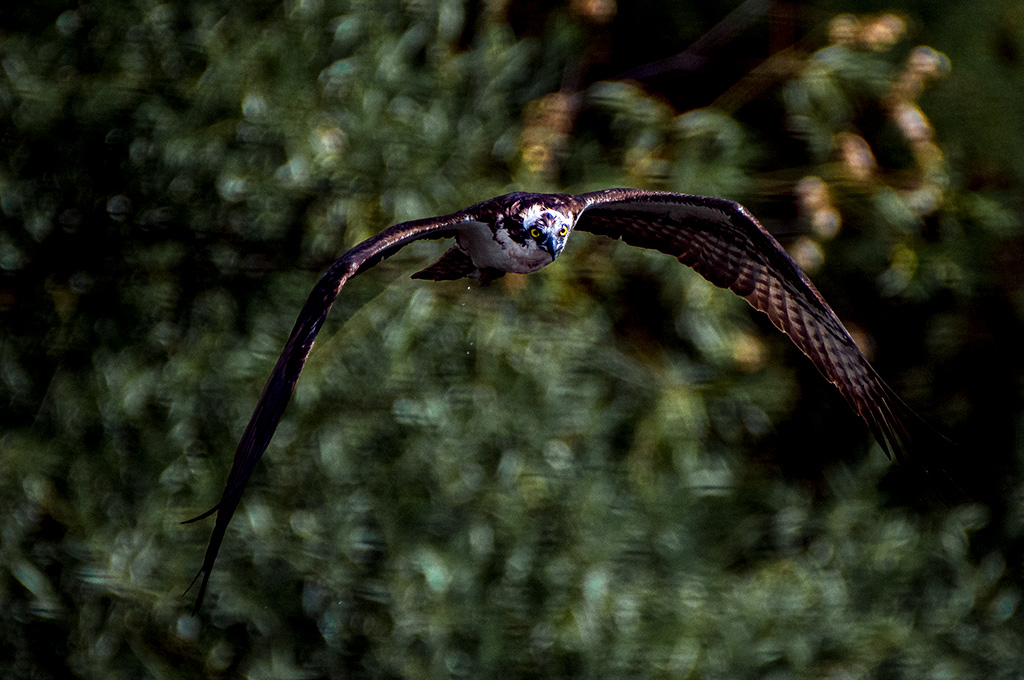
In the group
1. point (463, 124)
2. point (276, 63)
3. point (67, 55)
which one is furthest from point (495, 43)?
point (67, 55)

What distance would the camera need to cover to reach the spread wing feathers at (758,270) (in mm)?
2086

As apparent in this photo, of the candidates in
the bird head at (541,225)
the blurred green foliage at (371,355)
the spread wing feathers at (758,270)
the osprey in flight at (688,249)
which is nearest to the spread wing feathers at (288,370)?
the osprey in flight at (688,249)

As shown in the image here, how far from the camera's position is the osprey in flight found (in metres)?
2.07

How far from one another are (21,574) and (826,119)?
3100 mm

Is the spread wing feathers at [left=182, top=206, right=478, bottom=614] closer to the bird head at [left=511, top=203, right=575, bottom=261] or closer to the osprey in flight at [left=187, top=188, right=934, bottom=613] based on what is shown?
the osprey in flight at [left=187, top=188, right=934, bottom=613]

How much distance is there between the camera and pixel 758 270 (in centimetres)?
239

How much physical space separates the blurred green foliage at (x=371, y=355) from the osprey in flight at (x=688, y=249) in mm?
1130

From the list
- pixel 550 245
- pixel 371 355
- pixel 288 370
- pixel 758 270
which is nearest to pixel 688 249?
pixel 758 270

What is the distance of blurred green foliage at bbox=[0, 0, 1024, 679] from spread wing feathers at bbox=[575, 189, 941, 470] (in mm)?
1118

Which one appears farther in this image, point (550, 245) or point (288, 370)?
point (550, 245)

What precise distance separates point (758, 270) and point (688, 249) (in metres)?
0.16

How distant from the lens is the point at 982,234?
14.6 ft

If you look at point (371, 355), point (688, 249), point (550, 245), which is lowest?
point (371, 355)

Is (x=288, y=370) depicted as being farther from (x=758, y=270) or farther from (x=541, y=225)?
(x=758, y=270)
